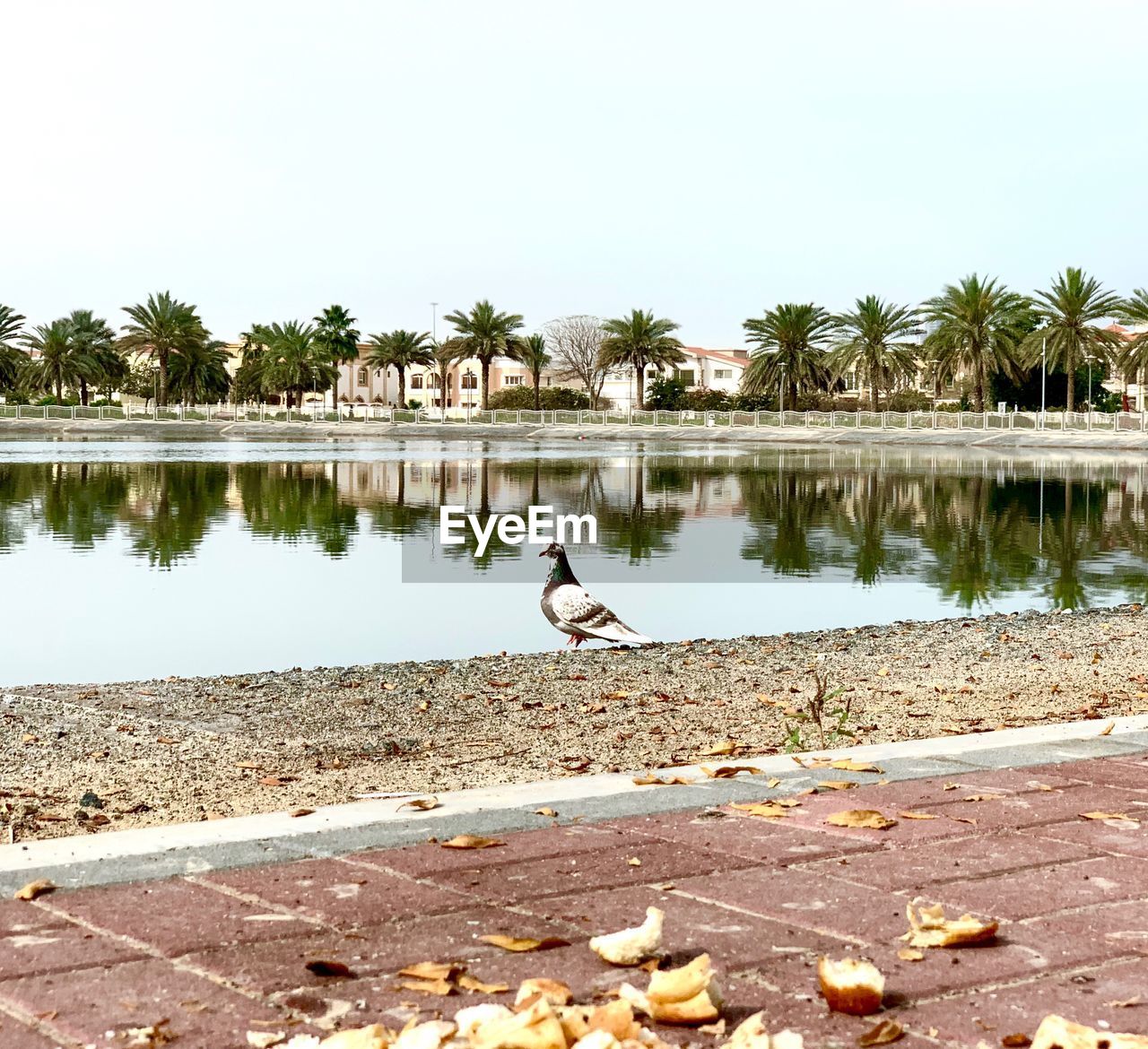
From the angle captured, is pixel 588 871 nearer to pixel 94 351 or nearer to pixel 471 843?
pixel 471 843

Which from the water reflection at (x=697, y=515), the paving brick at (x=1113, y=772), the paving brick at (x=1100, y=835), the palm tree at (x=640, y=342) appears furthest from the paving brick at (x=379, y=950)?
the palm tree at (x=640, y=342)

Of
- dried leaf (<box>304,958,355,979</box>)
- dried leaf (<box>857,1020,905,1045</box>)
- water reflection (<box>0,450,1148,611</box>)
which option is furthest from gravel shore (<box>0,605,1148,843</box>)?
water reflection (<box>0,450,1148,611</box>)

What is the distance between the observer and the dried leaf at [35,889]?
12.8 ft

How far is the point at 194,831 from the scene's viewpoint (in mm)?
4574

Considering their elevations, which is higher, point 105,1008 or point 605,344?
point 605,344

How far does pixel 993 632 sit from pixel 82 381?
10538 centimetres

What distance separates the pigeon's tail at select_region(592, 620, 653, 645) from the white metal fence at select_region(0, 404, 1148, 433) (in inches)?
2911

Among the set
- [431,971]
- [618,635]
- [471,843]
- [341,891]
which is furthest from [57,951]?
[618,635]

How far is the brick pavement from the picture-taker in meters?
3.14

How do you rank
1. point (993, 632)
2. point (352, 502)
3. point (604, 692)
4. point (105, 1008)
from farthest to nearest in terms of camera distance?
point (352, 502) < point (993, 632) < point (604, 692) < point (105, 1008)

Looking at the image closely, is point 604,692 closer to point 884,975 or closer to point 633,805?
point 633,805

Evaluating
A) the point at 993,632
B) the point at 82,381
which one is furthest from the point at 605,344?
the point at 993,632

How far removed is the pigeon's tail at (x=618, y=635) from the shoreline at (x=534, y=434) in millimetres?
65852

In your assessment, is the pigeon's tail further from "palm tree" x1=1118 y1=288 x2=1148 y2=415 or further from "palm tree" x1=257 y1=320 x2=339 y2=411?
"palm tree" x1=257 y1=320 x2=339 y2=411
